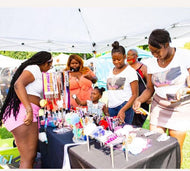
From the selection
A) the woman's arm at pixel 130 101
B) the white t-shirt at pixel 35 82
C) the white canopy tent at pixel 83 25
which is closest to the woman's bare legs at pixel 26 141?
the white t-shirt at pixel 35 82

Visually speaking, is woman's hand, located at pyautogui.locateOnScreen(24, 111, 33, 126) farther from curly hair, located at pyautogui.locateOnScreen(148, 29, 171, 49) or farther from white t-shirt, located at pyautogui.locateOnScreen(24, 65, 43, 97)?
curly hair, located at pyautogui.locateOnScreen(148, 29, 171, 49)

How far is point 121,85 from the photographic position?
1.80 meters

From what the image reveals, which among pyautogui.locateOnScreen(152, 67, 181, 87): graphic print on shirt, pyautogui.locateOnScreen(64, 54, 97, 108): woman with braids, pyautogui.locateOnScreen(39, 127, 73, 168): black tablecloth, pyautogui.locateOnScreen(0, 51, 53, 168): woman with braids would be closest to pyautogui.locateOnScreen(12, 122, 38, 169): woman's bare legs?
pyautogui.locateOnScreen(0, 51, 53, 168): woman with braids

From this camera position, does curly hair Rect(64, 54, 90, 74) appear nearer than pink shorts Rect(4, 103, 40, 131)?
No

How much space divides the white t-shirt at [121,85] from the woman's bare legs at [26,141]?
2.81 ft

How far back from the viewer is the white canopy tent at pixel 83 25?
9.47ft

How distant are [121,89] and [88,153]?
88 cm

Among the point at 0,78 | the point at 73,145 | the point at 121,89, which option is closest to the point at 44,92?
the point at 73,145

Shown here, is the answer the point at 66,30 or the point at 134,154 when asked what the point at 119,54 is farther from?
the point at 66,30

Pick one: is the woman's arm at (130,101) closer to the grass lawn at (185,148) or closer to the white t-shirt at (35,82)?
the white t-shirt at (35,82)

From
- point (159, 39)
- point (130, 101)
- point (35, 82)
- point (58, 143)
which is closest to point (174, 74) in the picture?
point (159, 39)

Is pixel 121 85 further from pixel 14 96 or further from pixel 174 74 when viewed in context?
pixel 14 96

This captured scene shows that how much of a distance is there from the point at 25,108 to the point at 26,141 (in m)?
0.30

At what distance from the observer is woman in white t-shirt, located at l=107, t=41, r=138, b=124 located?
5.83 ft
